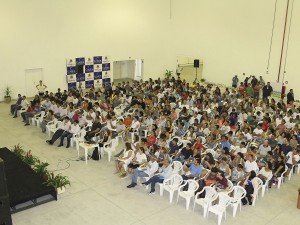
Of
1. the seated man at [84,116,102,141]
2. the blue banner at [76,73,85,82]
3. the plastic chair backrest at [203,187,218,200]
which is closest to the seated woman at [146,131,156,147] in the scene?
the seated man at [84,116,102,141]

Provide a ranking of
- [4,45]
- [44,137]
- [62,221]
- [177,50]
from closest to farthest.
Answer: [62,221] → [44,137] → [4,45] → [177,50]

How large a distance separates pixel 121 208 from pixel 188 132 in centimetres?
491

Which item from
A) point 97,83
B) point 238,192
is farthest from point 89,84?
point 238,192

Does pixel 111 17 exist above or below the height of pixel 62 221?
above

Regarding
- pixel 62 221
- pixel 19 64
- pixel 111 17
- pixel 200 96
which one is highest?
pixel 111 17

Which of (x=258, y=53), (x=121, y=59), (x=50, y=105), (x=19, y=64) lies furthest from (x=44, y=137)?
(x=258, y=53)

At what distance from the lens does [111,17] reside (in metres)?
23.6

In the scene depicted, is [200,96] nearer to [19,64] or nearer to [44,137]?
[44,137]

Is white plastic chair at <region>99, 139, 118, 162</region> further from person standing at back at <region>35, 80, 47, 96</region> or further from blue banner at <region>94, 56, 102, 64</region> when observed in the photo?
blue banner at <region>94, 56, 102, 64</region>

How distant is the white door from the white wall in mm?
272

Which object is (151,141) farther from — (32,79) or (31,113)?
(32,79)

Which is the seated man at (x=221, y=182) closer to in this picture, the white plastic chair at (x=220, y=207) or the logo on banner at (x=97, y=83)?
the white plastic chair at (x=220, y=207)

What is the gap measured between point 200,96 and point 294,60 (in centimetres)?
713

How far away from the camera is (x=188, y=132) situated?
1333 cm
